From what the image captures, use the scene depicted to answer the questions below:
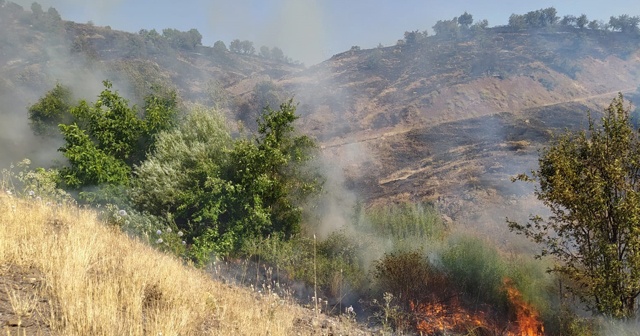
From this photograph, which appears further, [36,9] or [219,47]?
[219,47]

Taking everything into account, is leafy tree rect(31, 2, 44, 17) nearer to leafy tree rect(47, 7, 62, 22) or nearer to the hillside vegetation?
leafy tree rect(47, 7, 62, 22)

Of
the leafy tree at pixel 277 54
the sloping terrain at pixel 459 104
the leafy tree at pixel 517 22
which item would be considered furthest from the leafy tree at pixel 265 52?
the leafy tree at pixel 517 22

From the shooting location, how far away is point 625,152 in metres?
7.78

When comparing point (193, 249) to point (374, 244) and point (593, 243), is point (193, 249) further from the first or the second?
point (593, 243)

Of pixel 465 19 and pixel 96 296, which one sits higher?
pixel 465 19

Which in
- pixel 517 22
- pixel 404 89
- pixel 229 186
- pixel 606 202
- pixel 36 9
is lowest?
pixel 606 202

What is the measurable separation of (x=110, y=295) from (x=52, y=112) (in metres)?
24.3

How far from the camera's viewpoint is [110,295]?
3.77m

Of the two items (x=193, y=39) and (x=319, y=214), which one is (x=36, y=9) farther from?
(x=319, y=214)

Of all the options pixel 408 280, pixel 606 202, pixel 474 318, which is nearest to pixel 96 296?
pixel 606 202

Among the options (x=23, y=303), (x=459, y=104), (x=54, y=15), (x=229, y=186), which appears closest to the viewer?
(x=23, y=303)

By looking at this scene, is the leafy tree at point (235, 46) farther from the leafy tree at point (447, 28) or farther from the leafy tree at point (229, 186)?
the leafy tree at point (229, 186)

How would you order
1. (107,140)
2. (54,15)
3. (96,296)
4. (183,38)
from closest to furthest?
1. (96,296)
2. (107,140)
3. (54,15)
4. (183,38)

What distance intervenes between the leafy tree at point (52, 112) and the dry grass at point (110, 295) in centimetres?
2046
